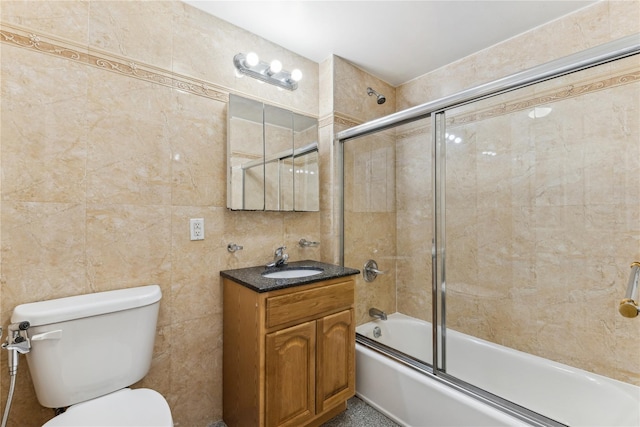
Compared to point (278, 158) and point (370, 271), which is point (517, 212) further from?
point (278, 158)

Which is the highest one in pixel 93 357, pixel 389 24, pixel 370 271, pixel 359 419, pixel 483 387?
pixel 389 24

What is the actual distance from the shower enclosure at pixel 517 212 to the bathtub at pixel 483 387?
6cm

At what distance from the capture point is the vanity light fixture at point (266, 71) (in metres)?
1.68

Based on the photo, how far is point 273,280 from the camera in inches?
56.4

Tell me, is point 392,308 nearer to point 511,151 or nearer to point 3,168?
point 511,151

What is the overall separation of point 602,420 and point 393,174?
6.02 ft

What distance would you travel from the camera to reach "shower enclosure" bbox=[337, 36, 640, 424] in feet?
5.01

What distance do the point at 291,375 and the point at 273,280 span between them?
0.47 metres

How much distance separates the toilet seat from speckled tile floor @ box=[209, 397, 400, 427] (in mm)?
662

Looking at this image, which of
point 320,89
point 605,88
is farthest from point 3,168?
point 605,88

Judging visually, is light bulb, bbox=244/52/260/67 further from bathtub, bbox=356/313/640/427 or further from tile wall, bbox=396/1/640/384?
bathtub, bbox=356/313/640/427

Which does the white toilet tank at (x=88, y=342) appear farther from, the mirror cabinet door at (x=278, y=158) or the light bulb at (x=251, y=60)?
the light bulb at (x=251, y=60)

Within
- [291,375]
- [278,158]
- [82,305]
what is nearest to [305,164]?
[278,158]

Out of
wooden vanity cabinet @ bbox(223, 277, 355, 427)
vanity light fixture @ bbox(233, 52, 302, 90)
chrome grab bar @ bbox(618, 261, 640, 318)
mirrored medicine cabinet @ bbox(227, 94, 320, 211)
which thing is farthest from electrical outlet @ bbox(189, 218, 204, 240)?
chrome grab bar @ bbox(618, 261, 640, 318)
